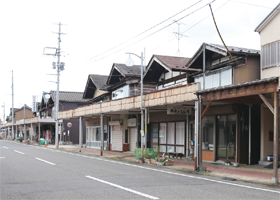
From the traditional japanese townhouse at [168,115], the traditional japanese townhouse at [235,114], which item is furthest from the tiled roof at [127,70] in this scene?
the traditional japanese townhouse at [235,114]

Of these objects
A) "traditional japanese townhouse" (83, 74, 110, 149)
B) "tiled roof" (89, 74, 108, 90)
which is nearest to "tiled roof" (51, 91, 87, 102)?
"traditional japanese townhouse" (83, 74, 110, 149)

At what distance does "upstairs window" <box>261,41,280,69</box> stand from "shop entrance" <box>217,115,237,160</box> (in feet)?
10.7

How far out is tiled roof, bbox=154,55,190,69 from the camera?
75.5ft

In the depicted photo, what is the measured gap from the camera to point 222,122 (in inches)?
720

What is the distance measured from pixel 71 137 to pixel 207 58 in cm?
3345

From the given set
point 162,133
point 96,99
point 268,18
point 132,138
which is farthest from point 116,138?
point 268,18

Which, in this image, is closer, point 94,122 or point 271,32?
point 271,32

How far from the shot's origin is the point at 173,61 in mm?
24375

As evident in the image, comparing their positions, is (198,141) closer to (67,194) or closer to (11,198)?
(67,194)

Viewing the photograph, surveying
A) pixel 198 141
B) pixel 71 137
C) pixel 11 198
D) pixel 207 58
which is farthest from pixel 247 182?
pixel 71 137

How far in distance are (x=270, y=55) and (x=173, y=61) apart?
9.15 m

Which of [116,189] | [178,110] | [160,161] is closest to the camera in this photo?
[116,189]

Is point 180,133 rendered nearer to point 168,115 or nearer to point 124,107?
point 168,115

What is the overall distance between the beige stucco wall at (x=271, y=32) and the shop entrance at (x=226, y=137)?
4.34 m
